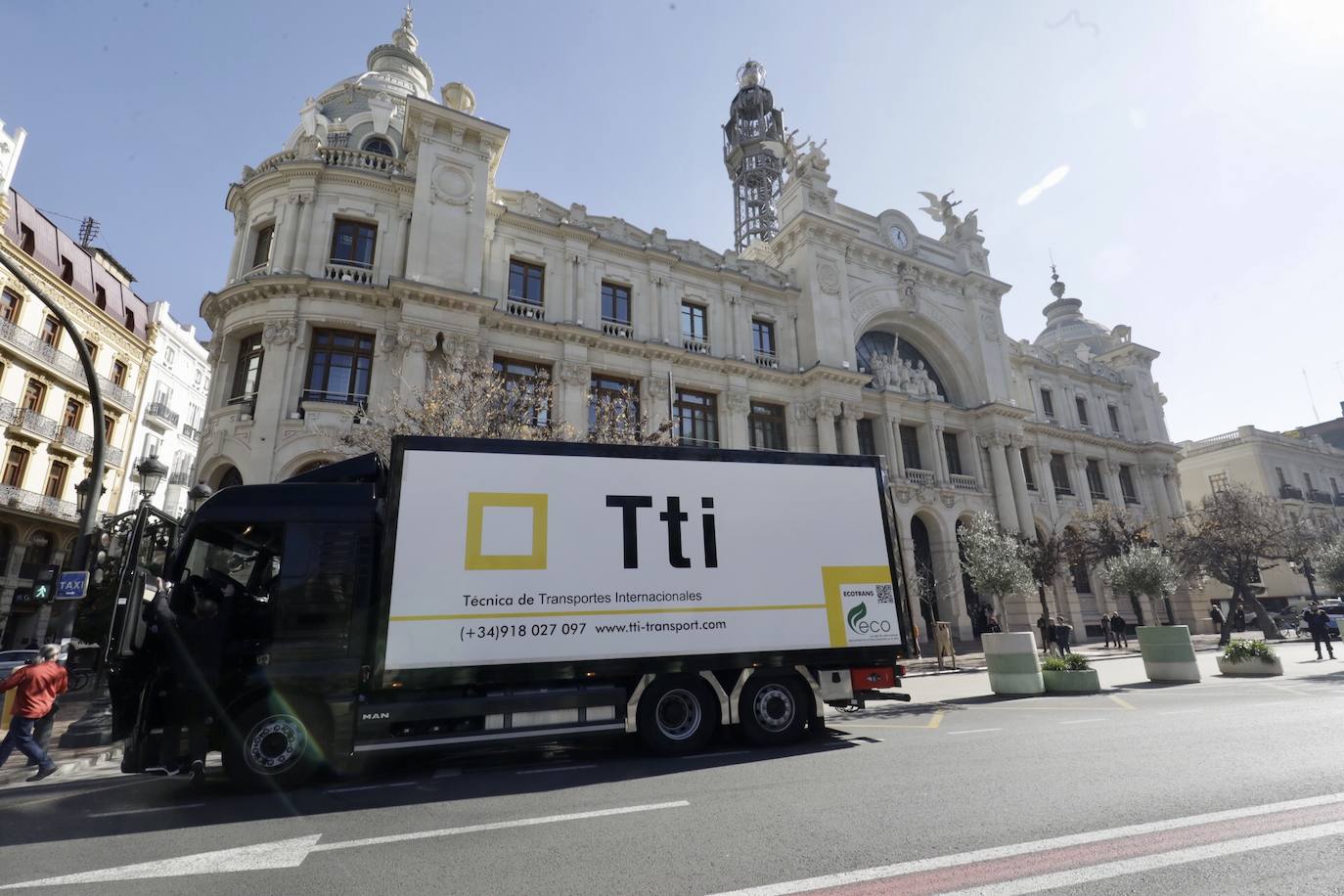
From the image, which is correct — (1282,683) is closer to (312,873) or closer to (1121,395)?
(312,873)

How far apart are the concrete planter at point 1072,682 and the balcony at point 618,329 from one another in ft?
58.1

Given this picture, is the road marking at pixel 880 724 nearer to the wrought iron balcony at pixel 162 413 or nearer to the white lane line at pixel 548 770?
the white lane line at pixel 548 770

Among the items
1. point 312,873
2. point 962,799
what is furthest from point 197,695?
point 962,799

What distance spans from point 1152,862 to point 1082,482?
3835cm

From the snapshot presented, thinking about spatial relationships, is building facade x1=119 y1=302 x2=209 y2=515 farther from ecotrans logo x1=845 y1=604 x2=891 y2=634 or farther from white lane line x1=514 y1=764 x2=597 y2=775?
ecotrans logo x1=845 y1=604 x2=891 y2=634

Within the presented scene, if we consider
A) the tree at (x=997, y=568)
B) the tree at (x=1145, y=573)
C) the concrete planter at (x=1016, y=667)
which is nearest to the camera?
the concrete planter at (x=1016, y=667)

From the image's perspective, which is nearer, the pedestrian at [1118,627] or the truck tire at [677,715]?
the truck tire at [677,715]

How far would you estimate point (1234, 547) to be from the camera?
2717 centimetres

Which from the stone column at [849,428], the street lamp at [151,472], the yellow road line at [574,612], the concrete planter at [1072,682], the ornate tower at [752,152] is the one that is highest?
the ornate tower at [752,152]

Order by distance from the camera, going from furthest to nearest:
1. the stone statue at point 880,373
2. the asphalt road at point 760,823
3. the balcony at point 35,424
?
the stone statue at point 880,373, the balcony at point 35,424, the asphalt road at point 760,823

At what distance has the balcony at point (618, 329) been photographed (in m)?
25.1

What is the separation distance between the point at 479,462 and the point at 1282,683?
16.8 meters

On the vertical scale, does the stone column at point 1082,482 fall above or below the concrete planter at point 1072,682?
above

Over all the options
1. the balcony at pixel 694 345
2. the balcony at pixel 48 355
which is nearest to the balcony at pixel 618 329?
the balcony at pixel 694 345
